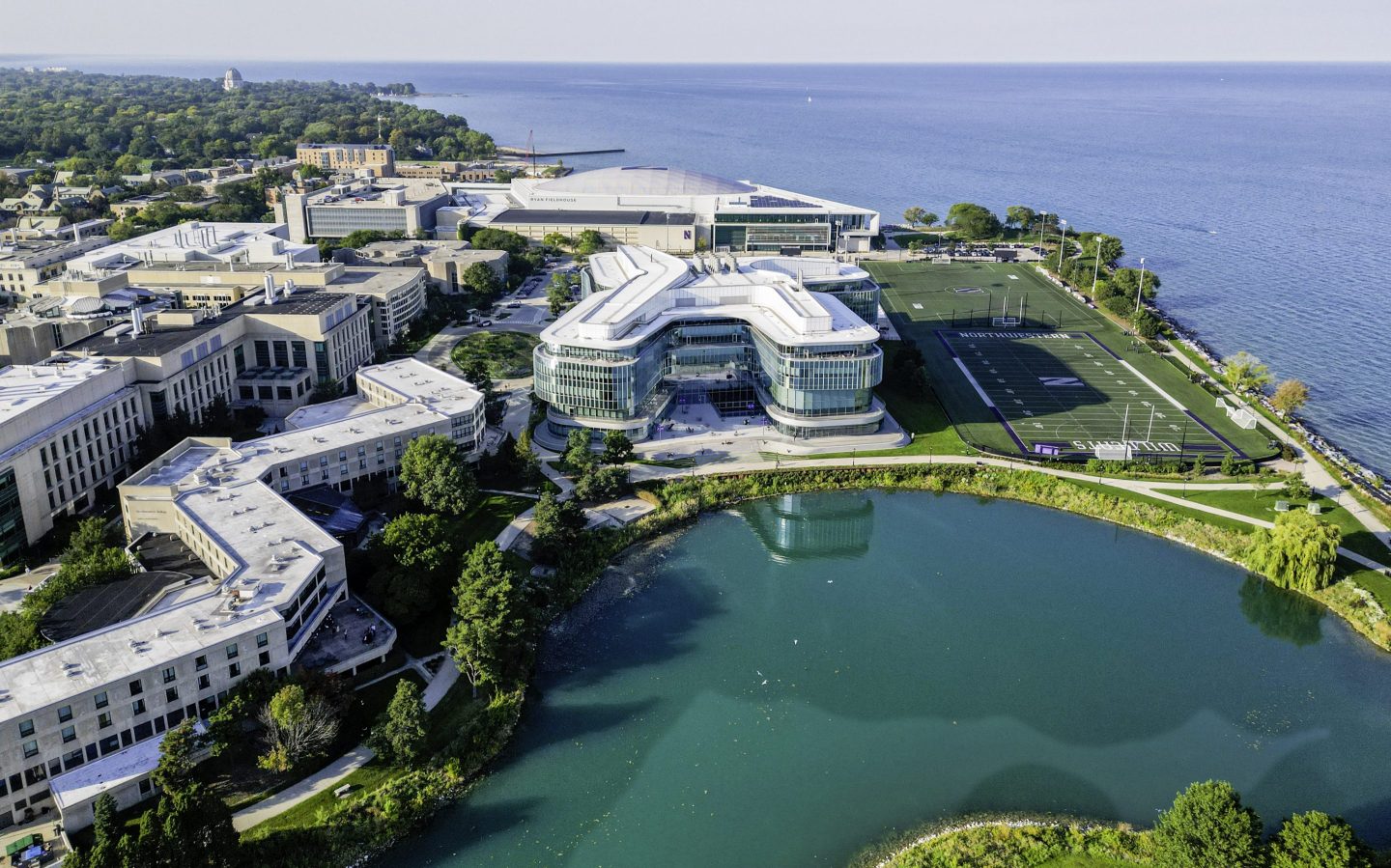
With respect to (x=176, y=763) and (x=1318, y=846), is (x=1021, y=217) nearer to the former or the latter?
(x=1318, y=846)

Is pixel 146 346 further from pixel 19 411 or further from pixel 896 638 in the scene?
pixel 896 638

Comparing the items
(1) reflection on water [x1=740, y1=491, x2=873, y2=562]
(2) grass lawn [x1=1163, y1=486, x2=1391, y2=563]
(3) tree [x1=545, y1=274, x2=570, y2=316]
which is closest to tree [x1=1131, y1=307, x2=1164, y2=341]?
(2) grass lawn [x1=1163, y1=486, x2=1391, y2=563]

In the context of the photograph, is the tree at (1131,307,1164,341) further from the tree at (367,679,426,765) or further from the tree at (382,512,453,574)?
the tree at (367,679,426,765)

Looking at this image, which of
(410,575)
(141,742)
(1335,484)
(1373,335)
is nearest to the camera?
(141,742)

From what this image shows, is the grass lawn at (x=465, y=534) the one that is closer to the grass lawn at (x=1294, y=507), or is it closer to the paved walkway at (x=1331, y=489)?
the grass lawn at (x=1294, y=507)

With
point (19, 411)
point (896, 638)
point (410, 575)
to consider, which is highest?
point (19, 411)

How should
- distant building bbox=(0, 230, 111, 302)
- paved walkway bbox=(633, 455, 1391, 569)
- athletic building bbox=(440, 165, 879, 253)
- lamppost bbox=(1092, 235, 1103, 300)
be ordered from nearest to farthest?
paved walkway bbox=(633, 455, 1391, 569), distant building bbox=(0, 230, 111, 302), lamppost bbox=(1092, 235, 1103, 300), athletic building bbox=(440, 165, 879, 253)

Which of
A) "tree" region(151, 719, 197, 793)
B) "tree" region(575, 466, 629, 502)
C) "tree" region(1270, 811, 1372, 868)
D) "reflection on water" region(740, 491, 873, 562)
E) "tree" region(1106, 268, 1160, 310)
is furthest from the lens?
"tree" region(1106, 268, 1160, 310)

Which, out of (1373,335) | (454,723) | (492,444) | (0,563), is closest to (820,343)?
(492,444)
